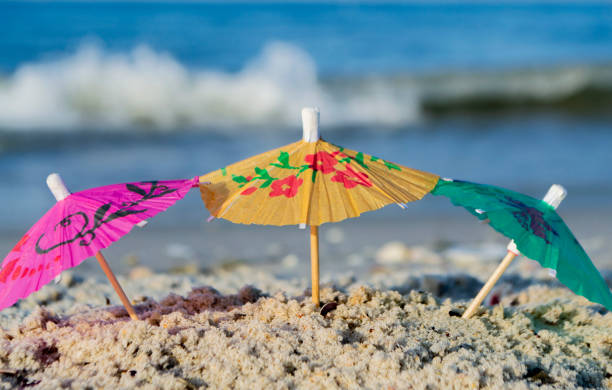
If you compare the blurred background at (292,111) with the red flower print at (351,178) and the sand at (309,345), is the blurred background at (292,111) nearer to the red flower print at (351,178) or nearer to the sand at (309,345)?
the sand at (309,345)

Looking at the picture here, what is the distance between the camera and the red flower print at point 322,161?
2255 millimetres

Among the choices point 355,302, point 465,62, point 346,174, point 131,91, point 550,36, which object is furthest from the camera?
point 550,36

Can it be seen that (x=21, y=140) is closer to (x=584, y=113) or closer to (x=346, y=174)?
(x=346, y=174)

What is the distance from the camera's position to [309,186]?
218 cm

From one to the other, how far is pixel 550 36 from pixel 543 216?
2078 cm

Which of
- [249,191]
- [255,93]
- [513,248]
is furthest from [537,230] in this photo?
[255,93]

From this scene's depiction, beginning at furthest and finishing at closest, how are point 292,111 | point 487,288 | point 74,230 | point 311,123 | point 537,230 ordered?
point 292,111, point 487,288, point 311,123, point 537,230, point 74,230

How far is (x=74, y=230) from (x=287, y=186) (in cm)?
76

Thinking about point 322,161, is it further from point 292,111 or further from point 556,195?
point 292,111

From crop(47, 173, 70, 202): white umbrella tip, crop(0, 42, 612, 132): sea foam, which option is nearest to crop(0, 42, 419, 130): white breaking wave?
crop(0, 42, 612, 132): sea foam

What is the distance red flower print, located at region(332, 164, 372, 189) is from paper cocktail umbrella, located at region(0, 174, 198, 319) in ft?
1.94

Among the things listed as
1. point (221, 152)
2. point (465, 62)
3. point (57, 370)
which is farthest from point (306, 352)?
point (465, 62)

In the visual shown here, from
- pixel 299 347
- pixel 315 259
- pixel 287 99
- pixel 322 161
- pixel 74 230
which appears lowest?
pixel 299 347

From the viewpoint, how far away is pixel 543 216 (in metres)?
2.31
